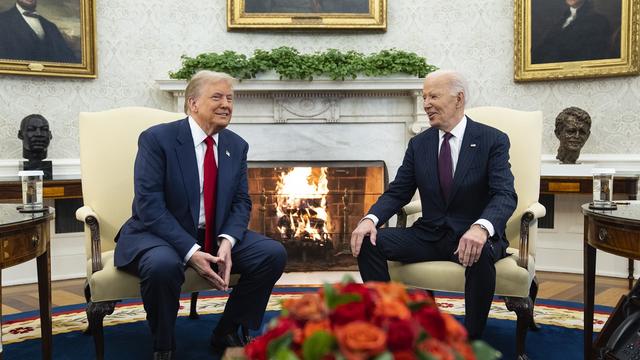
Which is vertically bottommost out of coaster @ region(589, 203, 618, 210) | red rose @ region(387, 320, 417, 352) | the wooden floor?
the wooden floor

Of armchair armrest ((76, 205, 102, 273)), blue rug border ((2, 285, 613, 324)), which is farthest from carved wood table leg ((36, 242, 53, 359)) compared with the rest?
blue rug border ((2, 285, 613, 324))

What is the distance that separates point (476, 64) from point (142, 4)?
10.8 ft

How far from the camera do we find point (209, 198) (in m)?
2.90

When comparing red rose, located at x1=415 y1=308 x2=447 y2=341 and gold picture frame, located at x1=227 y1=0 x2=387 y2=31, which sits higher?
gold picture frame, located at x1=227 y1=0 x2=387 y2=31

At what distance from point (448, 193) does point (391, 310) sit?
2.11m

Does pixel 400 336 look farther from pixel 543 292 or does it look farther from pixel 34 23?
pixel 34 23

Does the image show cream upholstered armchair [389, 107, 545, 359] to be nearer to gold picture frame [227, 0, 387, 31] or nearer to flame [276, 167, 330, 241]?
flame [276, 167, 330, 241]

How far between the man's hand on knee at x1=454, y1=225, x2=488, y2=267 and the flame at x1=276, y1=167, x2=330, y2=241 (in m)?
2.82

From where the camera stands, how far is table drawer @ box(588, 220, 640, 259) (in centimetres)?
222

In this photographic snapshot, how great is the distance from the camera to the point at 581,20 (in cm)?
529

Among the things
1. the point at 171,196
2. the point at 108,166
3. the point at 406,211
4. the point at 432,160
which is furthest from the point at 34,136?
the point at 432,160

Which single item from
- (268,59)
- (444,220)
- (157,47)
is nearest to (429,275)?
(444,220)

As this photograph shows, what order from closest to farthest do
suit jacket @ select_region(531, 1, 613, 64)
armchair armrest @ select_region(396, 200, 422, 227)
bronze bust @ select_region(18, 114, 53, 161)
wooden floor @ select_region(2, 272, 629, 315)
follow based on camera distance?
armchair armrest @ select_region(396, 200, 422, 227), wooden floor @ select_region(2, 272, 629, 315), bronze bust @ select_region(18, 114, 53, 161), suit jacket @ select_region(531, 1, 613, 64)

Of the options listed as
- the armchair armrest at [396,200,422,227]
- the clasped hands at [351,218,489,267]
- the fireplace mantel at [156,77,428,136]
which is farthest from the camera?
the fireplace mantel at [156,77,428,136]
